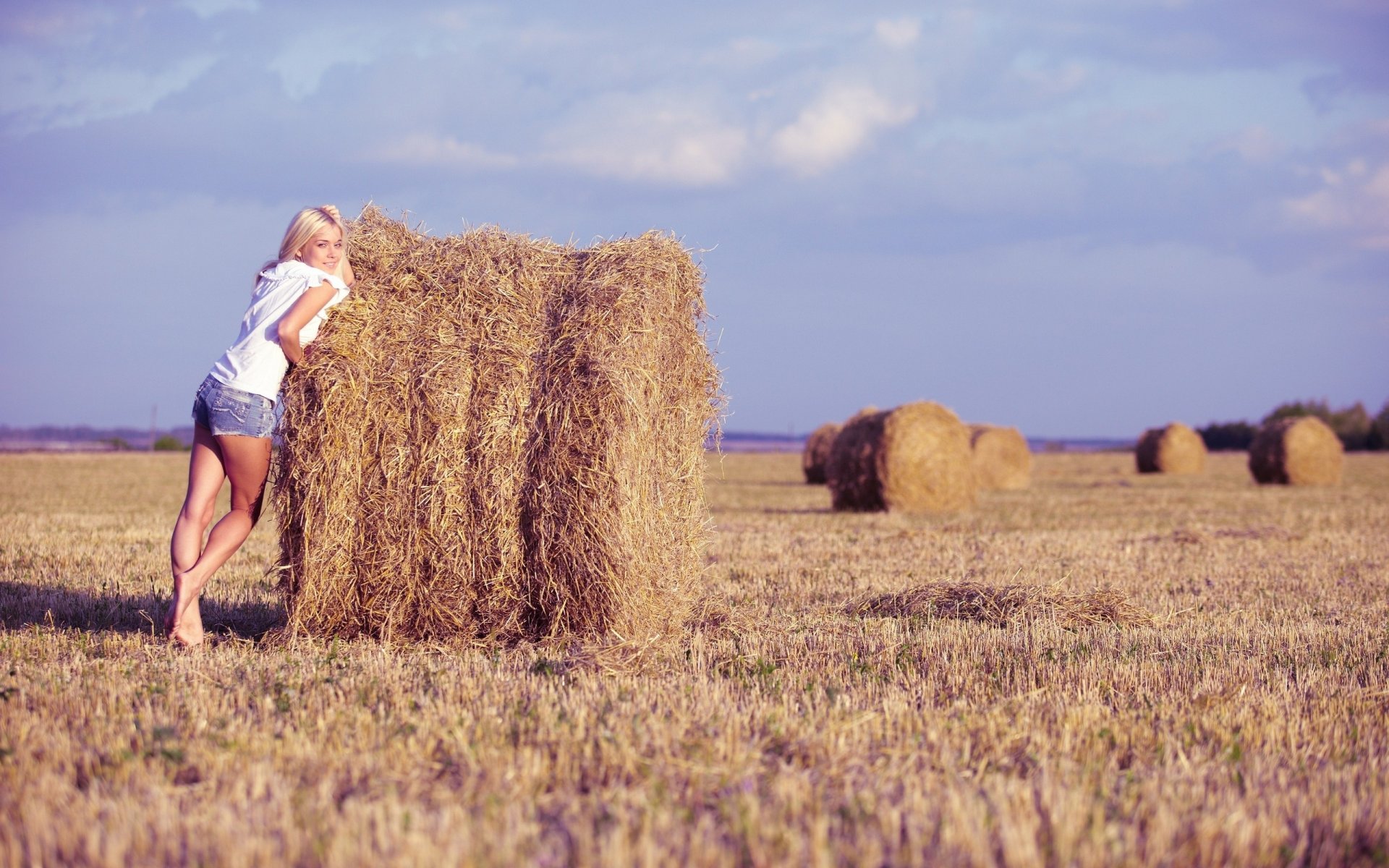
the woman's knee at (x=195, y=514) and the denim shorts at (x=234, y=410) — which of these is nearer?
the denim shorts at (x=234, y=410)

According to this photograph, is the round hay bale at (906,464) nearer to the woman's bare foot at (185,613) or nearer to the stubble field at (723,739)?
the stubble field at (723,739)

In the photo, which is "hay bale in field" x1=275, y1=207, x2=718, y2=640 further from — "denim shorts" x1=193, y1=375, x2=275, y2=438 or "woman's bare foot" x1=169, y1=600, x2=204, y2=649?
"woman's bare foot" x1=169, y1=600, x2=204, y2=649

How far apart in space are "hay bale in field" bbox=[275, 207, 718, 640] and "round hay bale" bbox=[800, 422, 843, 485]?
67.3 feet

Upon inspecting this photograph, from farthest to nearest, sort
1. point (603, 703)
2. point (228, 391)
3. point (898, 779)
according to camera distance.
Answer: point (228, 391)
point (603, 703)
point (898, 779)

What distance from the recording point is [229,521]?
5625 millimetres

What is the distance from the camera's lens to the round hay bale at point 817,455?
2617cm

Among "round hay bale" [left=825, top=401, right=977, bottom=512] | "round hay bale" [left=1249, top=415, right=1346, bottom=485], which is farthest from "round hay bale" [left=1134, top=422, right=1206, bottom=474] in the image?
"round hay bale" [left=825, top=401, right=977, bottom=512]

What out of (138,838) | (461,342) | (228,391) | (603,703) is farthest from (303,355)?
(138,838)

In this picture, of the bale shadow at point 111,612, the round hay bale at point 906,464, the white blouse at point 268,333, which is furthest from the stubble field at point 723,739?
the round hay bale at point 906,464

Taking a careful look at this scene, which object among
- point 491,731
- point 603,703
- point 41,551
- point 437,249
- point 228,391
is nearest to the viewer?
point 491,731

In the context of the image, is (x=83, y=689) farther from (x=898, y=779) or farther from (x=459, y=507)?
(x=898, y=779)

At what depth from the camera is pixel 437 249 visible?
19.4 ft

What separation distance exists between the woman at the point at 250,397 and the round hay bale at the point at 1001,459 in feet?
68.2

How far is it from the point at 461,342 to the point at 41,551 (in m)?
6.01
